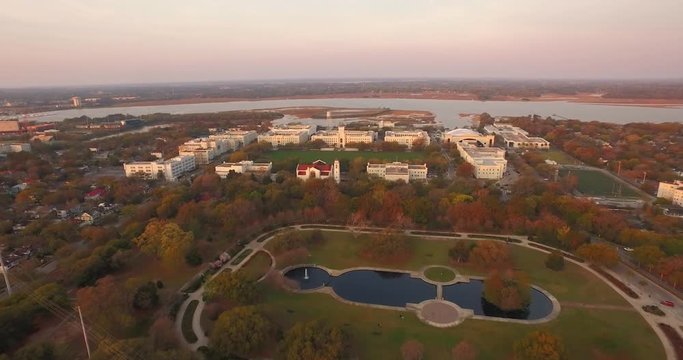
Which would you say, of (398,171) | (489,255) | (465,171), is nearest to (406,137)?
(465,171)

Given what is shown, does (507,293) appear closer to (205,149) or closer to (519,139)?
(205,149)

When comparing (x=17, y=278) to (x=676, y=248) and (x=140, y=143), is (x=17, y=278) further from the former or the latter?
(x=140, y=143)

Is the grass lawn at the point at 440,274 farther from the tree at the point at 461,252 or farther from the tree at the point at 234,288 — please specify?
the tree at the point at 234,288

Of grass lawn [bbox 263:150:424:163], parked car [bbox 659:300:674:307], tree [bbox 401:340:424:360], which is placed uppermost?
grass lawn [bbox 263:150:424:163]

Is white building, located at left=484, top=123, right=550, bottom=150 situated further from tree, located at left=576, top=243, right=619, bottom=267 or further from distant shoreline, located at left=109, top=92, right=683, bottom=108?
distant shoreline, located at left=109, top=92, right=683, bottom=108

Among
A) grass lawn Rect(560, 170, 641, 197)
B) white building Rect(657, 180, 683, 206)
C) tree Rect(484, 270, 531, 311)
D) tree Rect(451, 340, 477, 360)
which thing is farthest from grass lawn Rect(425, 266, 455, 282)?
white building Rect(657, 180, 683, 206)
